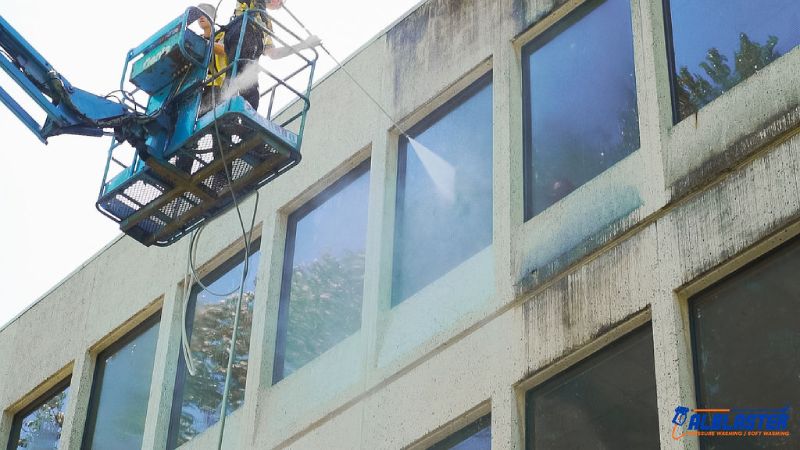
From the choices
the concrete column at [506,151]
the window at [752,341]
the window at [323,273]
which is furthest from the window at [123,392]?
the window at [752,341]

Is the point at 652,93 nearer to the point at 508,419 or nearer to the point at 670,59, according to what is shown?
the point at 670,59

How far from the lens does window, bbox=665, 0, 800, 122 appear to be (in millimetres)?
12445

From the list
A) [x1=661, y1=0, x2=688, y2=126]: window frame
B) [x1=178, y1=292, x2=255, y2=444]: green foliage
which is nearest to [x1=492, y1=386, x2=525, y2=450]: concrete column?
[x1=661, y1=0, x2=688, y2=126]: window frame

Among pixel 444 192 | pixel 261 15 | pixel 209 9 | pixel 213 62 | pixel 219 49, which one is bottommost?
pixel 444 192

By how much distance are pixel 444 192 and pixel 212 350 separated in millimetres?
3500

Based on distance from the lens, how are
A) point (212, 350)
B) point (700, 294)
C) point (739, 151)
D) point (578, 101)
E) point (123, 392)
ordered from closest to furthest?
1. point (700, 294)
2. point (739, 151)
3. point (578, 101)
4. point (212, 350)
5. point (123, 392)

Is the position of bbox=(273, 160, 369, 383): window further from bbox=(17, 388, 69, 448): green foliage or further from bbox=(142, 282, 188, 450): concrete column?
bbox=(17, 388, 69, 448): green foliage

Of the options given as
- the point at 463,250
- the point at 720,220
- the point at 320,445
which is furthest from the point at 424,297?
the point at 720,220

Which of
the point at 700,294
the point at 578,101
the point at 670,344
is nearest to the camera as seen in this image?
the point at 670,344

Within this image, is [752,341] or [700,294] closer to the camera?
[752,341]

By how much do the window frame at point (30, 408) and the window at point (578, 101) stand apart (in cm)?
757

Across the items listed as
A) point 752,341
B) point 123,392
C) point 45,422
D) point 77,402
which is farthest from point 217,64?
point 45,422

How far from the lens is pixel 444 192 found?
1505 centimetres

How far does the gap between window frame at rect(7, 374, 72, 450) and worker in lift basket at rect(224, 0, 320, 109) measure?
593 centimetres
